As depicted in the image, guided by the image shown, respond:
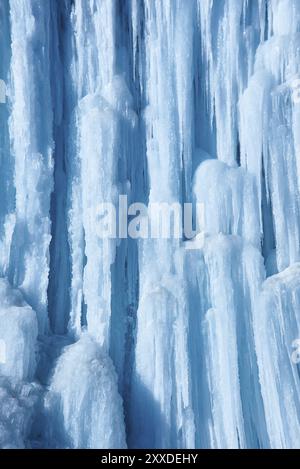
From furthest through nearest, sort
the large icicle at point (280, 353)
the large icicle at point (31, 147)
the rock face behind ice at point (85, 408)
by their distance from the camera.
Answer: the large icicle at point (31, 147)
the large icicle at point (280, 353)
the rock face behind ice at point (85, 408)

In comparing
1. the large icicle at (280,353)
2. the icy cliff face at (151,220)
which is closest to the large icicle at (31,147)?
the icy cliff face at (151,220)

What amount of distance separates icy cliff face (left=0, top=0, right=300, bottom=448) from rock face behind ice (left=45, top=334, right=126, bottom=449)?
2 cm

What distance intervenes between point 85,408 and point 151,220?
281 centimetres

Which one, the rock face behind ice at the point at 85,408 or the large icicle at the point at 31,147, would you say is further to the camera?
the large icicle at the point at 31,147

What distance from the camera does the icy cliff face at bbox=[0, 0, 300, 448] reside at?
753 cm

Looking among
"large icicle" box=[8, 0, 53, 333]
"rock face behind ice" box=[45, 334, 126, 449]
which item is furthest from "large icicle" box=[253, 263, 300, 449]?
"large icicle" box=[8, 0, 53, 333]

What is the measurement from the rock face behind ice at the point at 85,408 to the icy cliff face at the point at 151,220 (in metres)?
0.02

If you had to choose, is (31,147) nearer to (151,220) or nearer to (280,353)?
(151,220)

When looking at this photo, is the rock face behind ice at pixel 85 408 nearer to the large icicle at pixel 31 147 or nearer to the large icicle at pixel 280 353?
the large icicle at pixel 31 147

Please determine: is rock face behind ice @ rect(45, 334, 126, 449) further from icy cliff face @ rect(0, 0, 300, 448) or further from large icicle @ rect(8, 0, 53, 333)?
large icicle @ rect(8, 0, 53, 333)

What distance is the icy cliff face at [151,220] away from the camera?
7531 mm

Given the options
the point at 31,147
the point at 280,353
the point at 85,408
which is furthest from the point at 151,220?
the point at 85,408
